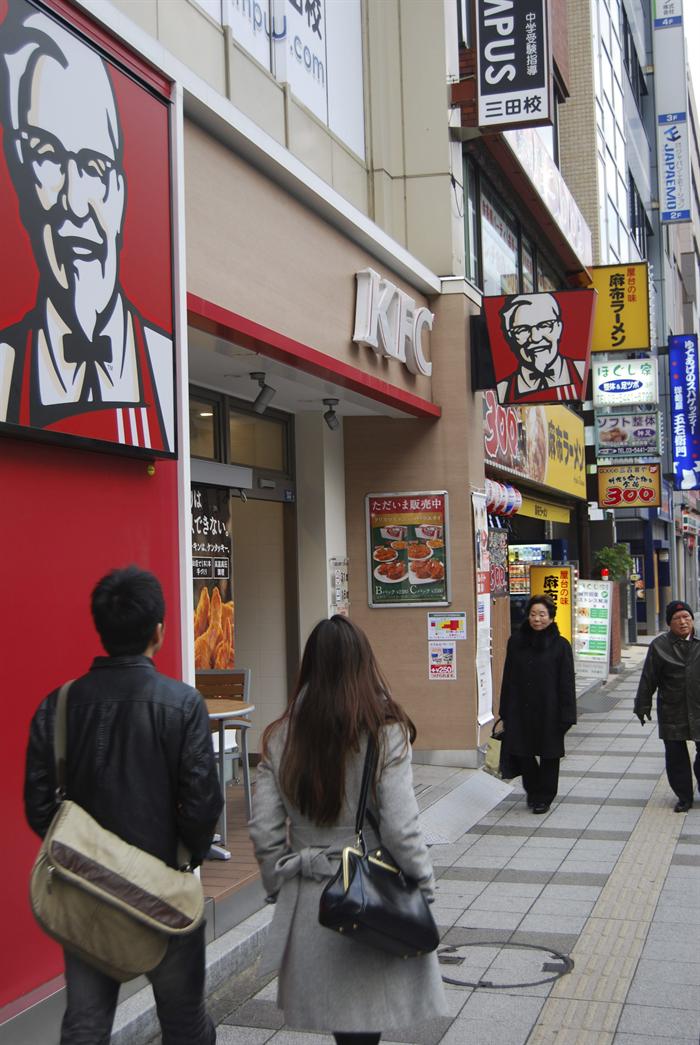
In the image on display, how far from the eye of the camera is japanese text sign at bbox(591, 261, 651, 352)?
2056cm

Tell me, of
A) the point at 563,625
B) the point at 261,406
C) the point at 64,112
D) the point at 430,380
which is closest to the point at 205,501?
the point at 261,406

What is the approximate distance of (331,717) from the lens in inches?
131

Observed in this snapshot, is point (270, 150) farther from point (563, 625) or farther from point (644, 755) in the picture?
point (563, 625)

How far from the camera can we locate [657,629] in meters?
34.5

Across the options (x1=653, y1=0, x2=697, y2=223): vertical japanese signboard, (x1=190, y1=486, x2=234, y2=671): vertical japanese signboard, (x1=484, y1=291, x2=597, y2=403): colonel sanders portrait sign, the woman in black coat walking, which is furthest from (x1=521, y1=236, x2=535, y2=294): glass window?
(x1=653, y1=0, x2=697, y2=223): vertical japanese signboard

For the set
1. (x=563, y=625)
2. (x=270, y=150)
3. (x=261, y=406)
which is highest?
(x=270, y=150)

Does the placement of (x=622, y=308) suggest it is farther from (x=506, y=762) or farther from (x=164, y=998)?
(x=164, y=998)

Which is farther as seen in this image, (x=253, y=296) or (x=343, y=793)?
(x=253, y=296)

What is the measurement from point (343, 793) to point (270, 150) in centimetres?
542

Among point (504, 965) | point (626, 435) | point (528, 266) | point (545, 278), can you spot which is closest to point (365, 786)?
point (504, 965)

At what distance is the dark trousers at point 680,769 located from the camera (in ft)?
30.9

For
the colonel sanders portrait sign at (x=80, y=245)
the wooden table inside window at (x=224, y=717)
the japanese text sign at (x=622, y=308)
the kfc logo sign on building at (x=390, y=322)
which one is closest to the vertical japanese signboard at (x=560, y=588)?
the japanese text sign at (x=622, y=308)

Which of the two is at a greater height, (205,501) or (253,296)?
(253,296)

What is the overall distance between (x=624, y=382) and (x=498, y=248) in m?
8.67
